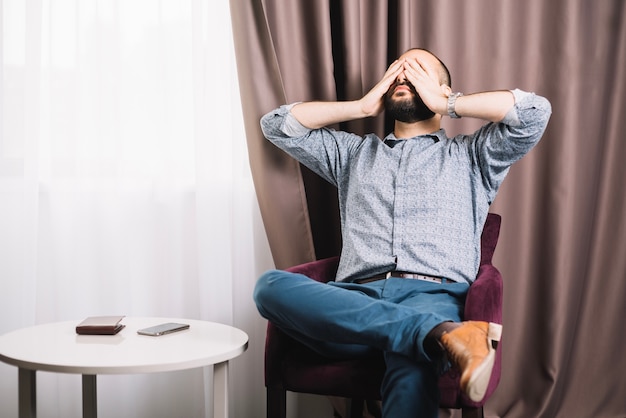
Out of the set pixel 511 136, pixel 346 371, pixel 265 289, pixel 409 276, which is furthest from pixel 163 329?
pixel 511 136

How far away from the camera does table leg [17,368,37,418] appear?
1.62m

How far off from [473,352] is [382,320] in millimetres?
264

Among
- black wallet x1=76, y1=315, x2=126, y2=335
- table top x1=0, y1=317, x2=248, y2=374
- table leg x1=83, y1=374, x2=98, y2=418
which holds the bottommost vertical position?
table leg x1=83, y1=374, x2=98, y2=418

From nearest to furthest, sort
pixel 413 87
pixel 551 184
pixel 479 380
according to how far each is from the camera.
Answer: pixel 479 380 < pixel 413 87 < pixel 551 184

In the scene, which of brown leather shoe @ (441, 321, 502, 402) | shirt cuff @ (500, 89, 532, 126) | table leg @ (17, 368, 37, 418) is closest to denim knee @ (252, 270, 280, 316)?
brown leather shoe @ (441, 321, 502, 402)

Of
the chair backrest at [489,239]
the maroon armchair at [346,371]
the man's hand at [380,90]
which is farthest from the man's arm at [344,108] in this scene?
the maroon armchair at [346,371]

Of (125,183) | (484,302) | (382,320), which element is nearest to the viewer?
(382,320)

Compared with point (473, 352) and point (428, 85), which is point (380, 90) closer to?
point (428, 85)

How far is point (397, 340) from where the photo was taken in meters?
1.51

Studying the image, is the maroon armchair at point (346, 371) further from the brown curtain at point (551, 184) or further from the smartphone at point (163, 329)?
the brown curtain at point (551, 184)

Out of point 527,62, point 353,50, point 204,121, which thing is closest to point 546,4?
point 527,62

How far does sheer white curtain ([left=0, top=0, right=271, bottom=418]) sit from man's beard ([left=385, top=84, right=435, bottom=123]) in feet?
1.88

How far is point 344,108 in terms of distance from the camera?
2156 millimetres

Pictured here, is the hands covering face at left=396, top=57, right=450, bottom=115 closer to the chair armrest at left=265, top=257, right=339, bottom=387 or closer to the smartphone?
the chair armrest at left=265, top=257, right=339, bottom=387
